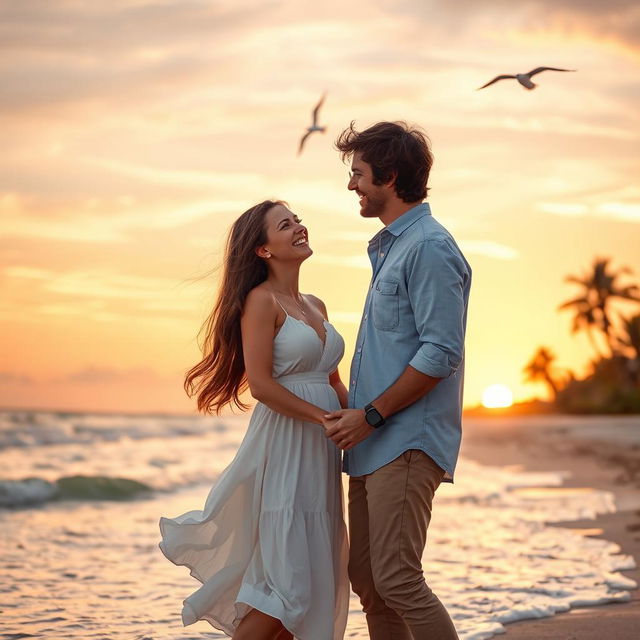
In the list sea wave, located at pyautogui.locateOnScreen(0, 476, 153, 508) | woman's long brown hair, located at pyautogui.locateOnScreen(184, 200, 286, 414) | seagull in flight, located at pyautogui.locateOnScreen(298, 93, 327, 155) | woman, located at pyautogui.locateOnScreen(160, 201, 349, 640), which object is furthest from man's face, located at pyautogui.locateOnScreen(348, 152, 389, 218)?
sea wave, located at pyautogui.locateOnScreen(0, 476, 153, 508)

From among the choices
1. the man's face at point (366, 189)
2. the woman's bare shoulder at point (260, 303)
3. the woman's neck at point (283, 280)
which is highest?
the man's face at point (366, 189)

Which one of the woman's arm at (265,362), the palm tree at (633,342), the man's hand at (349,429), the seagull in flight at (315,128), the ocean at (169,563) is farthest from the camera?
the palm tree at (633,342)

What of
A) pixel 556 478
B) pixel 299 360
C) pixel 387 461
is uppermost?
pixel 299 360

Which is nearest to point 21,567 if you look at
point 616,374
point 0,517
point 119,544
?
point 119,544

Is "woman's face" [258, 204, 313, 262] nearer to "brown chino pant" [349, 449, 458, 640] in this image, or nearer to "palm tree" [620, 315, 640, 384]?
"brown chino pant" [349, 449, 458, 640]

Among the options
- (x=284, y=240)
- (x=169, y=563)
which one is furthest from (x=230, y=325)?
(x=169, y=563)

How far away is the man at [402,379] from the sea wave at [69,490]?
Result: 10492 mm

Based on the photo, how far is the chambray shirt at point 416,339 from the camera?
12.2 feet

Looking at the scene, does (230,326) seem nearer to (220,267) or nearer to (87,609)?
(220,267)

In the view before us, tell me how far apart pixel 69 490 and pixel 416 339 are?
473 inches

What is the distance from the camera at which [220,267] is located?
4512 mm

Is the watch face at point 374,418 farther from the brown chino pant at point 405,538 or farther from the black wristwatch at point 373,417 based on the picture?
the brown chino pant at point 405,538

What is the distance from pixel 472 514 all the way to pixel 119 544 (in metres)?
3.91

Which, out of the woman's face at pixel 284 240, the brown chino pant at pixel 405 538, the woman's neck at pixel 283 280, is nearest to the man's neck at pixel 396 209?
the woman's face at pixel 284 240
